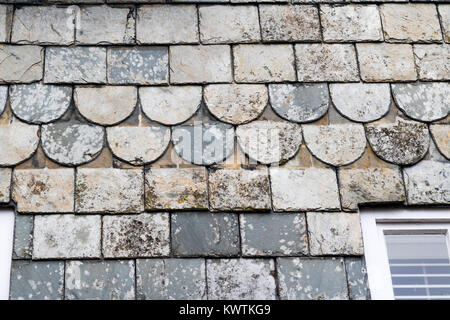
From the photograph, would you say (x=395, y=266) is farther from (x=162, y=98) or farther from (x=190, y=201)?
(x=162, y=98)

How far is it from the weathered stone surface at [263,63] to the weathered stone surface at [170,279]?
1058 mm

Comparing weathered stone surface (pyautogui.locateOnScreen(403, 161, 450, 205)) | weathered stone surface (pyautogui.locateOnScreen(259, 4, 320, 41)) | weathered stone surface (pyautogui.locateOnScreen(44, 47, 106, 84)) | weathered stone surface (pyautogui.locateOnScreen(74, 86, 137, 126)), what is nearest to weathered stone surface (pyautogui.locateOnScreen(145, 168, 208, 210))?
weathered stone surface (pyautogui.locateOnScreen(74, 86, 137, 126))

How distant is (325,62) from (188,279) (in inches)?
55.4

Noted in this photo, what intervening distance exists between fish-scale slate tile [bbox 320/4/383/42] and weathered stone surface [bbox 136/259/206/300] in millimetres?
1495

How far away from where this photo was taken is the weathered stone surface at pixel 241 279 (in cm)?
342

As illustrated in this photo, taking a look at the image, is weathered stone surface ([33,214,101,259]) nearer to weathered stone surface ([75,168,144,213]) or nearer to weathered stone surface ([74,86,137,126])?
weathered stone surface ([75,168,144,213])

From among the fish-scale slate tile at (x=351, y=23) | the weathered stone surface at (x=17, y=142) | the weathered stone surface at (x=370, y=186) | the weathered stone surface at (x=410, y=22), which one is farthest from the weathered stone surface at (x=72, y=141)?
the weathered stone surface at (x=410, y=22)

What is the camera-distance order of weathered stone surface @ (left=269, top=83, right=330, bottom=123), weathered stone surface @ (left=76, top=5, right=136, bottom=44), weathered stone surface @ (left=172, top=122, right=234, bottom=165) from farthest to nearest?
weathered stone surface @ (left=76, top=5, right=136, bottom=44)
weathered stone surface @ (left=269, top=83, right=330, bottom=123)
weathered stone surface @ (left=172, top=122, right=234, bottom=165)

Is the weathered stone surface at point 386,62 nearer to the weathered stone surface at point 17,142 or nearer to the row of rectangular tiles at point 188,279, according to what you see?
the row of rectangular tiles at point 188,279

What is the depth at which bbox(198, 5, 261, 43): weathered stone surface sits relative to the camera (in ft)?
13.1

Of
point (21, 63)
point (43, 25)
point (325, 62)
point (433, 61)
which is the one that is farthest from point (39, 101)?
point (433, 61)

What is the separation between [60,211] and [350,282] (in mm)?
1442

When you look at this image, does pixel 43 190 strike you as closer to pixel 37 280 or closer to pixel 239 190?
pixel 37 280

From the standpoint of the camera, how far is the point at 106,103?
12.5ft
